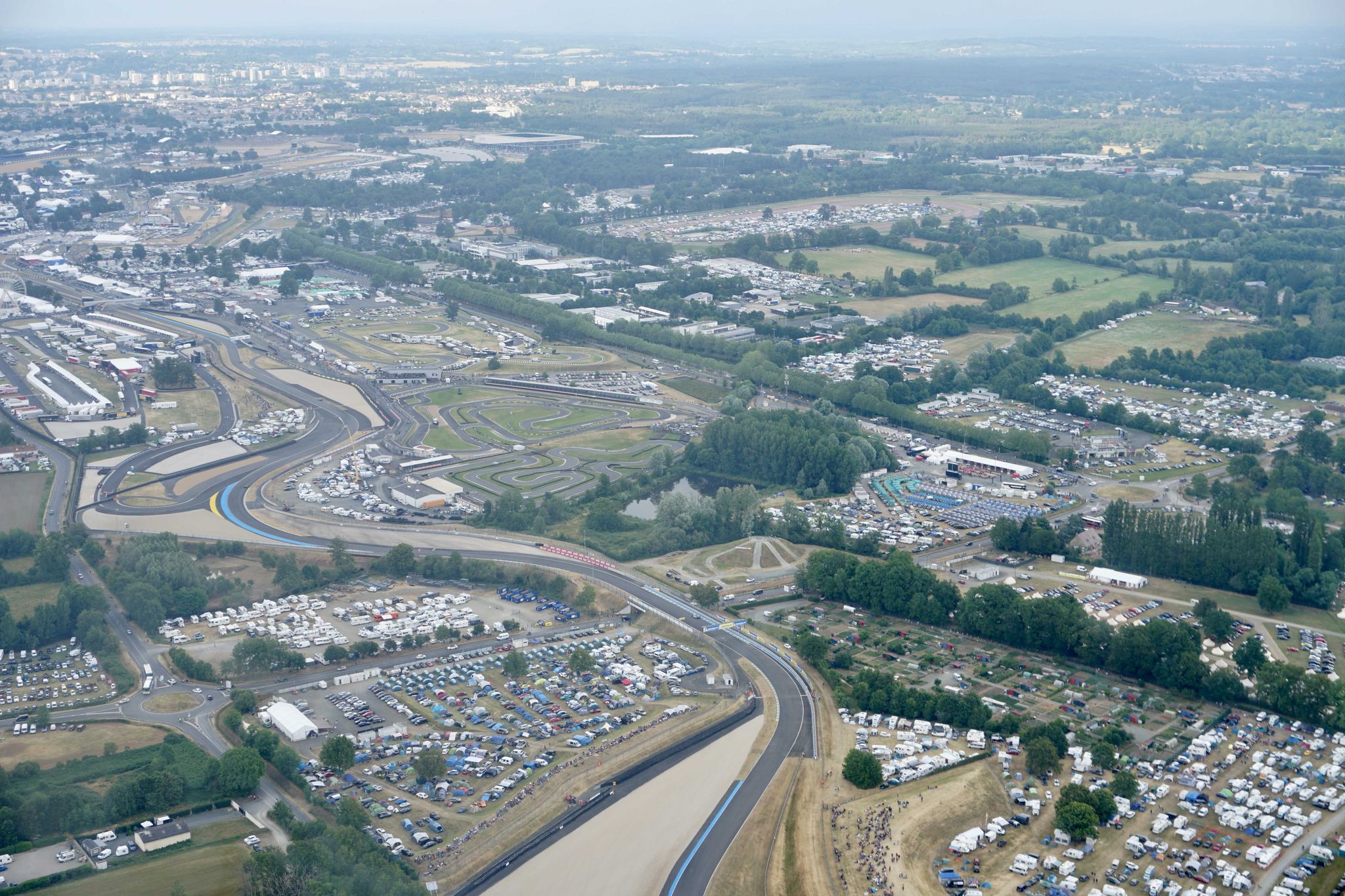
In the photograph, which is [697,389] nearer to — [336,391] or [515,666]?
[336,391]

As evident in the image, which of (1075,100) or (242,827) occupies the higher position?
(1075,100)

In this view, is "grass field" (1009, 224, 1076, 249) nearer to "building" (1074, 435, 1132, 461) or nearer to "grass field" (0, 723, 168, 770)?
"building" (1074, 435, 1132, 461)

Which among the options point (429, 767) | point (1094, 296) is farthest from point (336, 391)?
point (1094, 296)

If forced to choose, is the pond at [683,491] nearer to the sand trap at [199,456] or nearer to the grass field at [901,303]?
the sand trap at [199,456]

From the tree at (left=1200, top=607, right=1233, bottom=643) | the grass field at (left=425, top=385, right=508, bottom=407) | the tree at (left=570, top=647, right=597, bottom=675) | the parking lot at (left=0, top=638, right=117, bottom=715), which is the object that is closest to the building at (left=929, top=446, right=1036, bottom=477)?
the tree at (left=1200, top=607, right=1233, bottom=643)

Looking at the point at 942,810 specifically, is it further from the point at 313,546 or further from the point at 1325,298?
the point at 1325,298

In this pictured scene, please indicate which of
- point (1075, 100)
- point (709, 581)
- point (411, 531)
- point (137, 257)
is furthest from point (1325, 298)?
point (1075, 100)
